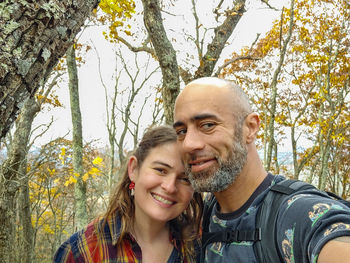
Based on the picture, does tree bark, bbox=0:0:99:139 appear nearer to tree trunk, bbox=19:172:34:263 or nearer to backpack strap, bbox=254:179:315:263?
backpack strap, bbox=254:179:315:263

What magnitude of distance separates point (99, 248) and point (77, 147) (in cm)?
448

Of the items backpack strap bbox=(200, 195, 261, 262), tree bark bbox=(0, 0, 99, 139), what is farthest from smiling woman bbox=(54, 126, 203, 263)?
tree bark bbox=(0, 0, 99, 139)

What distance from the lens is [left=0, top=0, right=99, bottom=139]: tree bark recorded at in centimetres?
97

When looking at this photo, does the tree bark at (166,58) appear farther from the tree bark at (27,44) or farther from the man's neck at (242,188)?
the tree bark at (27,44)

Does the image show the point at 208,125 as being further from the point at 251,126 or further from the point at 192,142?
the point at 251,126

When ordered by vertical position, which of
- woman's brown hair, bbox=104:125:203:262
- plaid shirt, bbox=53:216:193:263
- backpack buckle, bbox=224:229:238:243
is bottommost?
plaid shirt, bbox=53:216:193:263

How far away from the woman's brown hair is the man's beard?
538mm

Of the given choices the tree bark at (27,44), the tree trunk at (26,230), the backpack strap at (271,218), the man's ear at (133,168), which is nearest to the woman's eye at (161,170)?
the man's ear at (133,168)

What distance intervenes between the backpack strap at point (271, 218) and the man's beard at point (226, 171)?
250 millimetres

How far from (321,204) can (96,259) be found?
4.52 ft

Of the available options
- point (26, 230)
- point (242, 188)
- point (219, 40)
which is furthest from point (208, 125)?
point (26, 230)

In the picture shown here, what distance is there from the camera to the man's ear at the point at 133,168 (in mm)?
2277

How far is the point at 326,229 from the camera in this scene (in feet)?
3.45

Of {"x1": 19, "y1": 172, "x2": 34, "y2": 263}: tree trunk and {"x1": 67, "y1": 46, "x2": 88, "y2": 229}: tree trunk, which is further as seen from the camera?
{"x1": 19, "y1": 172, "x2": 34, "y2": 263}: tree trunk
